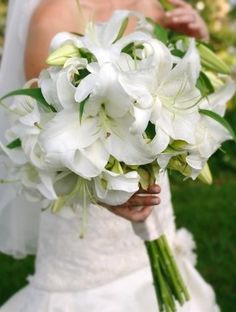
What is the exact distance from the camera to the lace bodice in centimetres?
219

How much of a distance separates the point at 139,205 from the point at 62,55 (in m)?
0.44

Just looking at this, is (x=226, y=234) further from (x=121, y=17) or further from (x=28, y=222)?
(x=121, y=17)

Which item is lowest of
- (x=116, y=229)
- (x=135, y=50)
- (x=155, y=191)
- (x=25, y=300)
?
(x=25, y=300)

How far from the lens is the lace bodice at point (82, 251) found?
2188 mm

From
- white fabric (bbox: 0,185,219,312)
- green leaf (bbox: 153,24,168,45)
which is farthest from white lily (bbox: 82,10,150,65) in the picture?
white fabric (bbox: 0,185,219,312)

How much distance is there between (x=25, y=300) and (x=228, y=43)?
5167 mm

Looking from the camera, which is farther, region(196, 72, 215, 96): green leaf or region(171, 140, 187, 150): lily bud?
region(196, 72, 215, 96): green leaf

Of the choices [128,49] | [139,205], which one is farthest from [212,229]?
[128,49]

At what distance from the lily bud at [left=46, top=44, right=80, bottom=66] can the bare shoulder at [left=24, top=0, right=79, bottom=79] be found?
43 centimetres

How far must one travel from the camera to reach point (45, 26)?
6.66ft

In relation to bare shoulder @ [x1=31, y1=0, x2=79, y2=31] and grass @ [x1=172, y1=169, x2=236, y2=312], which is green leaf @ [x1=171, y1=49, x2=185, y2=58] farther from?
grass @ [x1=172, y1=169, x2=236, y2=312]

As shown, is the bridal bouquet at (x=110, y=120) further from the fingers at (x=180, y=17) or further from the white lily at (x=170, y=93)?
the fingers at (x=180, y=17)

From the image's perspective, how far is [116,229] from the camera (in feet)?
7.27

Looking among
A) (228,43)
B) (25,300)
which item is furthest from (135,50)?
(228,43)
